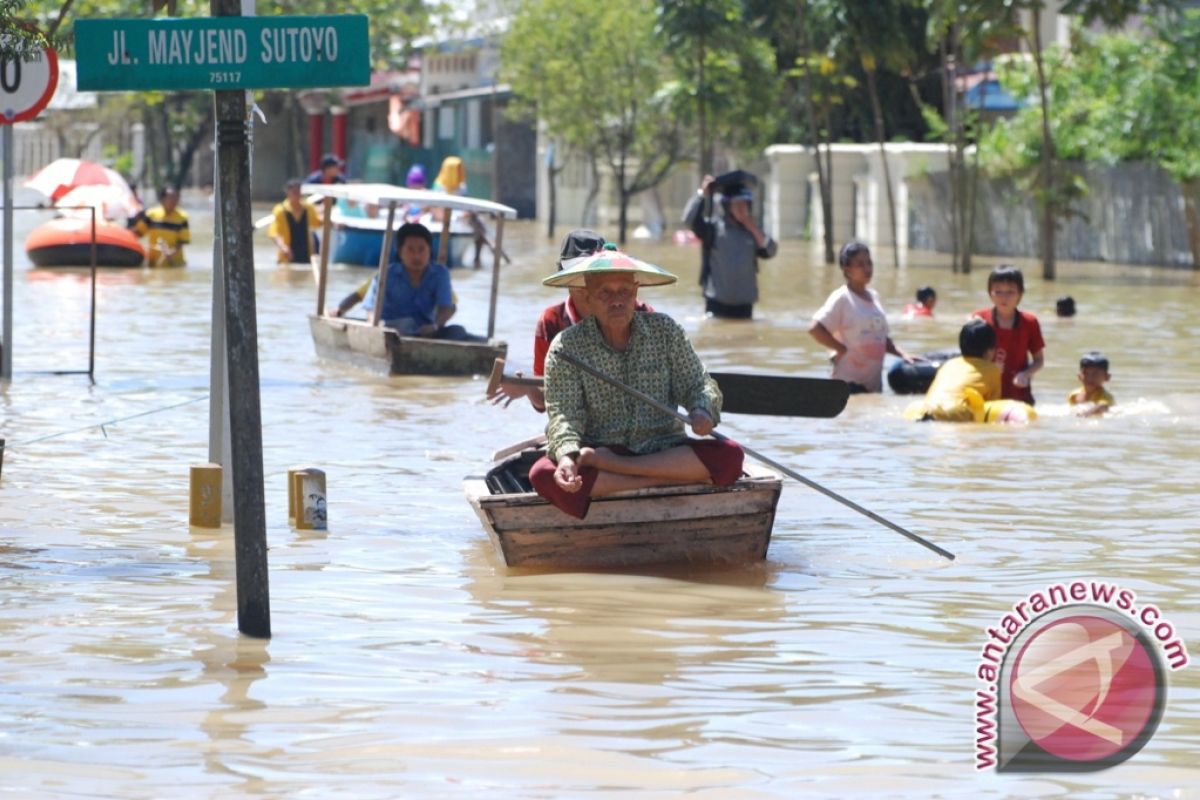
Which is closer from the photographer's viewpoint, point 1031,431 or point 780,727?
point 780,727

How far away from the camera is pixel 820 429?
13.8 meters

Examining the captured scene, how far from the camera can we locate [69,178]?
100ft

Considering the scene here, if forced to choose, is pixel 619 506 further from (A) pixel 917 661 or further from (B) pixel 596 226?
(B) pixel 596 226

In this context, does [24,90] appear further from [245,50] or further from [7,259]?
[245,50]

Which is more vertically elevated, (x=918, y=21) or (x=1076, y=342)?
(x=918, y=21)

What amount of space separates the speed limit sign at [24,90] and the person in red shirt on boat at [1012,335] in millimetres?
5619

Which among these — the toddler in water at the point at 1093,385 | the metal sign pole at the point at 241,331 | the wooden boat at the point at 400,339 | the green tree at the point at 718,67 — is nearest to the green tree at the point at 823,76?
the green tree at the point at 718,67

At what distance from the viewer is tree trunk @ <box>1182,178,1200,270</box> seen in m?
31.0

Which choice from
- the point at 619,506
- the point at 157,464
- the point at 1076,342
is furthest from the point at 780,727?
the point at 1076,342

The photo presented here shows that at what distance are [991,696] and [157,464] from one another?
6.46 meters

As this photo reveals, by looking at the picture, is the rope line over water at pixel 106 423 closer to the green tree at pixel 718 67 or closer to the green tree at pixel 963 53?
the green tree at pixel 963 53

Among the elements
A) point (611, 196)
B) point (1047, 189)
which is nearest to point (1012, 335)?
point (1047, 189)

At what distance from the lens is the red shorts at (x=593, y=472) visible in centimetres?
844

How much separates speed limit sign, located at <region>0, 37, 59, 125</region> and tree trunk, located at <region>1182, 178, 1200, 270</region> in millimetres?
21084
